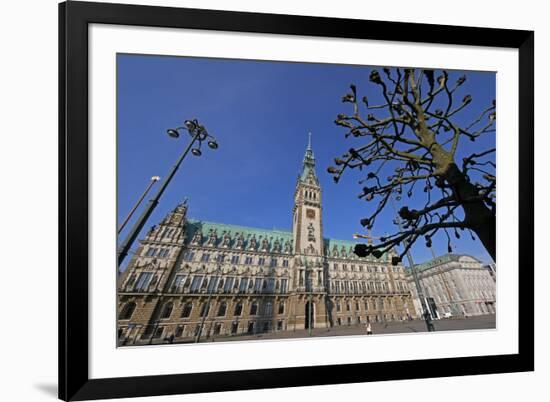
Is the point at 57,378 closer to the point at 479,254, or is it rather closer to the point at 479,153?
the point at 479,254

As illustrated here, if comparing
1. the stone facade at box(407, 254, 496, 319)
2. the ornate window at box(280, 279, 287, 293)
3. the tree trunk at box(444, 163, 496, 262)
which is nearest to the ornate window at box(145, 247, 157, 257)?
the ornate window at box(280, 279, 287, 293)

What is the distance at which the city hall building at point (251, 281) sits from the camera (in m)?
1.79

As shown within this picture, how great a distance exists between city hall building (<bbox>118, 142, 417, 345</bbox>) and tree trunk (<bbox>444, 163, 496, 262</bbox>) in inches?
16.6

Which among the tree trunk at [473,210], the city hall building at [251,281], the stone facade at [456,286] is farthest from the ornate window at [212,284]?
the tree trunk at [473,210]

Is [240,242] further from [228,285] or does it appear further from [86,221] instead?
[86,221]

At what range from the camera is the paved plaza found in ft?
6.25

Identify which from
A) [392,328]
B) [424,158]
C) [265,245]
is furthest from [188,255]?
[424,158]

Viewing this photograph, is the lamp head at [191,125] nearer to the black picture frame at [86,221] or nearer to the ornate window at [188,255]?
the black picture frame at [86,221]

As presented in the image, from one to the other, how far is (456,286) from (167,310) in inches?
52.7

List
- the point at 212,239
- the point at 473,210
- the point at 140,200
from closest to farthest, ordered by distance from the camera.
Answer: the point at 140,200 → the point at 212,239 → the point at 473,210

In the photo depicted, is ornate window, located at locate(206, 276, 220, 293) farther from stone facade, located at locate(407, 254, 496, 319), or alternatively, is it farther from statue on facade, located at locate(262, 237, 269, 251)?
stone facade, located at locate(407, 254, 496, 319)

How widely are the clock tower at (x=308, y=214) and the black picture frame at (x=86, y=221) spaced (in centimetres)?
52

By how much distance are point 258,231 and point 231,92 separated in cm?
62

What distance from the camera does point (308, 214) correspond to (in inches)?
78.7
